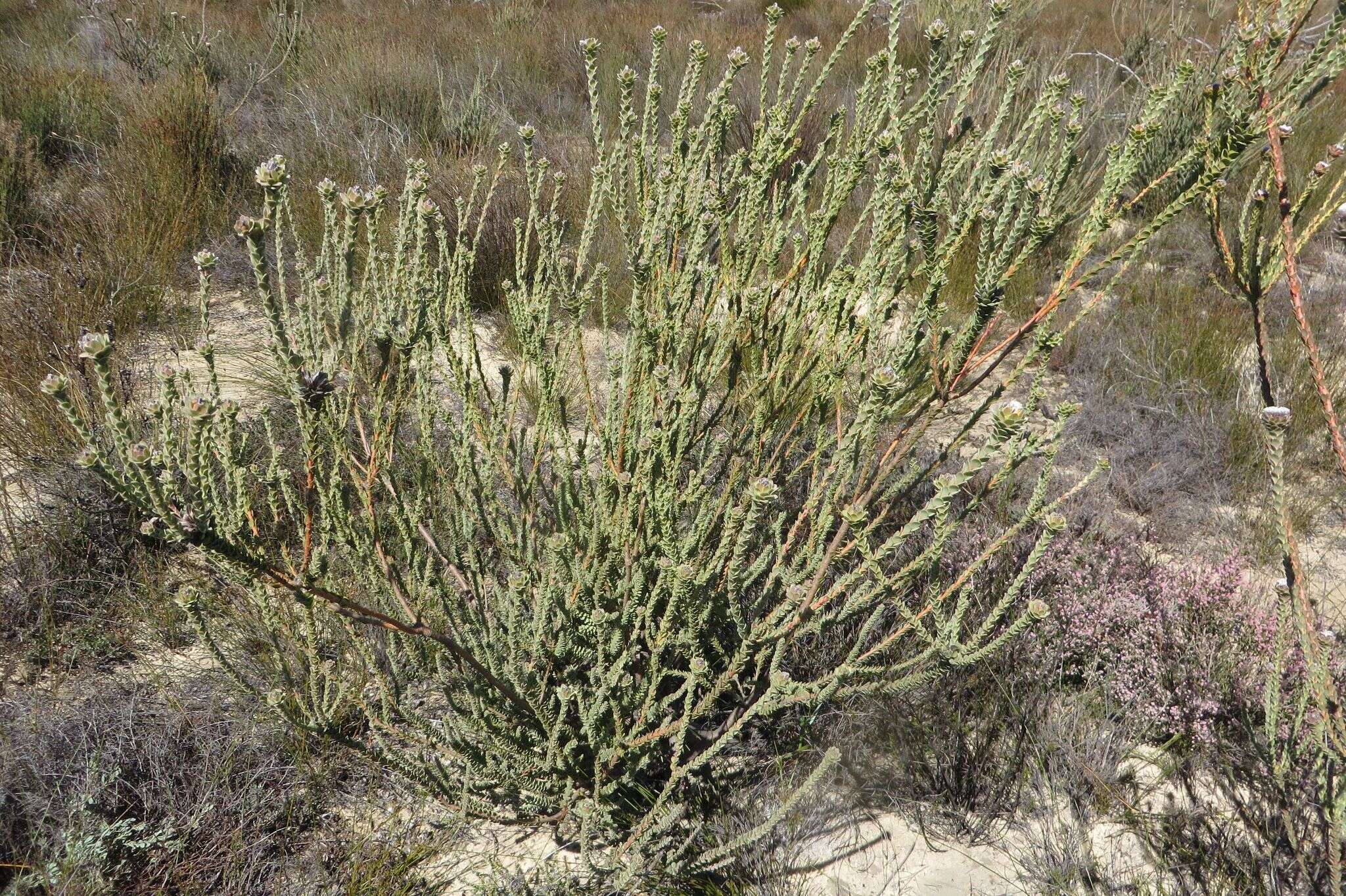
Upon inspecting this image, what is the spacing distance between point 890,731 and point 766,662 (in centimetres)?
35

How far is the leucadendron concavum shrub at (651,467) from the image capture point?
3.97 feet

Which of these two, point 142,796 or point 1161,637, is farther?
point 1161,637

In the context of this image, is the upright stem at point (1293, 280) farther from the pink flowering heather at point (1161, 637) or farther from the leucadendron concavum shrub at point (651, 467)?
the pink flowering heather at point (1161, 637)

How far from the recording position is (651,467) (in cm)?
150

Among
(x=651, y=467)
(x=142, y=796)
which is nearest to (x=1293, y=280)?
(x=651, y=467)

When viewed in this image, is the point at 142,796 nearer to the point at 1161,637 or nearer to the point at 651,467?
the point at 651,467

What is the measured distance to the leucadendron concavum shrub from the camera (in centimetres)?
121

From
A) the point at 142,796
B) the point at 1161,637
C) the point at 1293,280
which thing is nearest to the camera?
the point at 1293,280

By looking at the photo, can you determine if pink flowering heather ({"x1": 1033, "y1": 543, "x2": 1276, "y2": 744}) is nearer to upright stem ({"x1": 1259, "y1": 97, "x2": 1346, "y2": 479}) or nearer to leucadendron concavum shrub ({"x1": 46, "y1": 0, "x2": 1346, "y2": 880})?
leucadendron concavum shrub ({"x1": 46, "y1": 0, "x2": 1346, "y2": 880})

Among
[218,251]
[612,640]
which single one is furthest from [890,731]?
[218,251]

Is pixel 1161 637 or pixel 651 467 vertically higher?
pixel 651 467

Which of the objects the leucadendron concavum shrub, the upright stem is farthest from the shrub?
the upright stem

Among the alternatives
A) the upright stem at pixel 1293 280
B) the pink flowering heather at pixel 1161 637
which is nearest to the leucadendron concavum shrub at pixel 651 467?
the upright stem at pixel 1293 280

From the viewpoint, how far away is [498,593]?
1.80m
